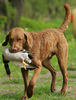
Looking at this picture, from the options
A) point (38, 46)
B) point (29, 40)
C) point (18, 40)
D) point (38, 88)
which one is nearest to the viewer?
point (18, 40)

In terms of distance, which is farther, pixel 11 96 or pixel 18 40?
pixel 11 96

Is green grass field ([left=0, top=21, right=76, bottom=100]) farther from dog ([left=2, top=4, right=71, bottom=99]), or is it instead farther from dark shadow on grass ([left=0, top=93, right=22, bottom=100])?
dog ([left=2, top=4, right=71, bottom=99])

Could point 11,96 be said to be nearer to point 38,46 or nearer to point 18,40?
point 38,46

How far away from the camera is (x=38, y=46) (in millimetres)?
7262

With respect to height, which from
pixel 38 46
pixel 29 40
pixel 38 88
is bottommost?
pixel 38 88

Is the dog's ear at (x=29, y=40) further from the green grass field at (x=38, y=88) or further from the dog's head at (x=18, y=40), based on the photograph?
the green grass field at (x=38, y=88)

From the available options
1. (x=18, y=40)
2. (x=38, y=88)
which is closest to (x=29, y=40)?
(x=18, y=40)

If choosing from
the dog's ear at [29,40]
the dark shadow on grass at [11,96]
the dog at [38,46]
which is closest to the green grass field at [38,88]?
the dark shadow on grass at [11,96]

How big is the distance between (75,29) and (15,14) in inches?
712

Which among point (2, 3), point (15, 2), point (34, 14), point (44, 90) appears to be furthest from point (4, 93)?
point (34, 14)

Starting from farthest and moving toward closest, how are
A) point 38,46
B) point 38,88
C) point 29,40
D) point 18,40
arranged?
1. point 38,88
2. point 38,46
3. point 29,40
4. point 18,40

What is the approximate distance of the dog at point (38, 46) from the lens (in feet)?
22.2

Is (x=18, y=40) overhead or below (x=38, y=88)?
overhead

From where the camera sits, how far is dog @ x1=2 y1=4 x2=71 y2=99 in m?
6.76
